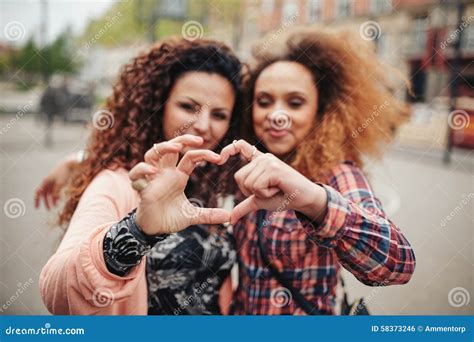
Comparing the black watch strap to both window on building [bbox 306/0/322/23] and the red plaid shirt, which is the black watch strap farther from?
window on building [bbox 306/0/322/23]

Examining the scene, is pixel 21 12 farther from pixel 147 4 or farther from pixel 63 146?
pixel 63 146

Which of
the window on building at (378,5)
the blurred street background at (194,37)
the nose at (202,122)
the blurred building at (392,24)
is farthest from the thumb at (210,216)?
the window on building at (378,5)

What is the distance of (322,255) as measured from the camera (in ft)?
4.10

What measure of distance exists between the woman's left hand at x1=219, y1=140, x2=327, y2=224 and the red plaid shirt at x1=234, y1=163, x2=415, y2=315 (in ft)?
0.17

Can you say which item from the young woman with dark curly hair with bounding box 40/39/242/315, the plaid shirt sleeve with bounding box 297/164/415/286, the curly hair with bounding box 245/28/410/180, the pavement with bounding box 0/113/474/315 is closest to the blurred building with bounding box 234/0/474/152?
the curly hair with bounding box 245/28/410/180

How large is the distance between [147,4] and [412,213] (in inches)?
99.9

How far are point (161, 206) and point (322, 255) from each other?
21.5 inches

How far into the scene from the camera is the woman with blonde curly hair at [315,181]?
90 centimetres

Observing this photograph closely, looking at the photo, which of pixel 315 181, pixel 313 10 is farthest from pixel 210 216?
pixel 313 10

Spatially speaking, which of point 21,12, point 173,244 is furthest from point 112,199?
point 21,12

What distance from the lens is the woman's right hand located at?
0.84 m

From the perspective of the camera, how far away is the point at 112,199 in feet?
3.71

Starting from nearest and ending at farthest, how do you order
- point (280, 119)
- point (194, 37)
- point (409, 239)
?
point (280, 119)
point (194, 37)
point (409, 239)

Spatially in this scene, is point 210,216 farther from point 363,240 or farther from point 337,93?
point 337,93
